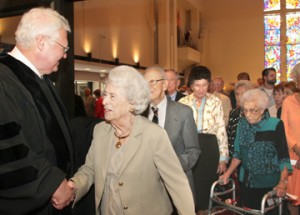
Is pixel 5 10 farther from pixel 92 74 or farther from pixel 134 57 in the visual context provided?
pixel 134 57

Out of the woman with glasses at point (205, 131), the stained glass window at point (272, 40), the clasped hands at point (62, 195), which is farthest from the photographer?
the stained glass window at point (272, 40)

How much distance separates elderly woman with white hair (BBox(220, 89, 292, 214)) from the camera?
293 cm

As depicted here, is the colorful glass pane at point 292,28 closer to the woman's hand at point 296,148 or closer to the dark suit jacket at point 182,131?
the woman's hand at point 296,148

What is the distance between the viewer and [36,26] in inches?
76.0

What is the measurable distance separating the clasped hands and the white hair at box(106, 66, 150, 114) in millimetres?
569

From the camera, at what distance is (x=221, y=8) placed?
1770 cm

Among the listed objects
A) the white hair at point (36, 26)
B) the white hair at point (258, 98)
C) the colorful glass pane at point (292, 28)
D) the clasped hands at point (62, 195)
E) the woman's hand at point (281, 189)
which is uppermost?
the colorful glass pane at point (292, 28)

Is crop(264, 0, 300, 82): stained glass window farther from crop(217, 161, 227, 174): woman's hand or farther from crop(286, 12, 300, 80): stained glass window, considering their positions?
crop(217, 161, 227, 174): woman's hand

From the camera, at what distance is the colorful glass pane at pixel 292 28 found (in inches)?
638

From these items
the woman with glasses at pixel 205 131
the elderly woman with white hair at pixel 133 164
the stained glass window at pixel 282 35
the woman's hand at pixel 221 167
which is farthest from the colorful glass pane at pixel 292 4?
the elderly woman with white hair at pixel 133 164

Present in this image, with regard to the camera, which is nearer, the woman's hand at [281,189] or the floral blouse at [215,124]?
the woman's hand at [281,189]

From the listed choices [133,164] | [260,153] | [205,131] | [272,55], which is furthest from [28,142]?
[272,55]

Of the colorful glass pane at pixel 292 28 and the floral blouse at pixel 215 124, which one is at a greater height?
the colorful glass pane at pixel 292 28

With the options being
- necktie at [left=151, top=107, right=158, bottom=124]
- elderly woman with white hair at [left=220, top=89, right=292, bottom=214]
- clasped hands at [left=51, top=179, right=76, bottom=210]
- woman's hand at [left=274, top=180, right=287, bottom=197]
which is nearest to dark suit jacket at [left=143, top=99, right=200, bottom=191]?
necktie at [left=151, top=107, right=158, bottom=124]
